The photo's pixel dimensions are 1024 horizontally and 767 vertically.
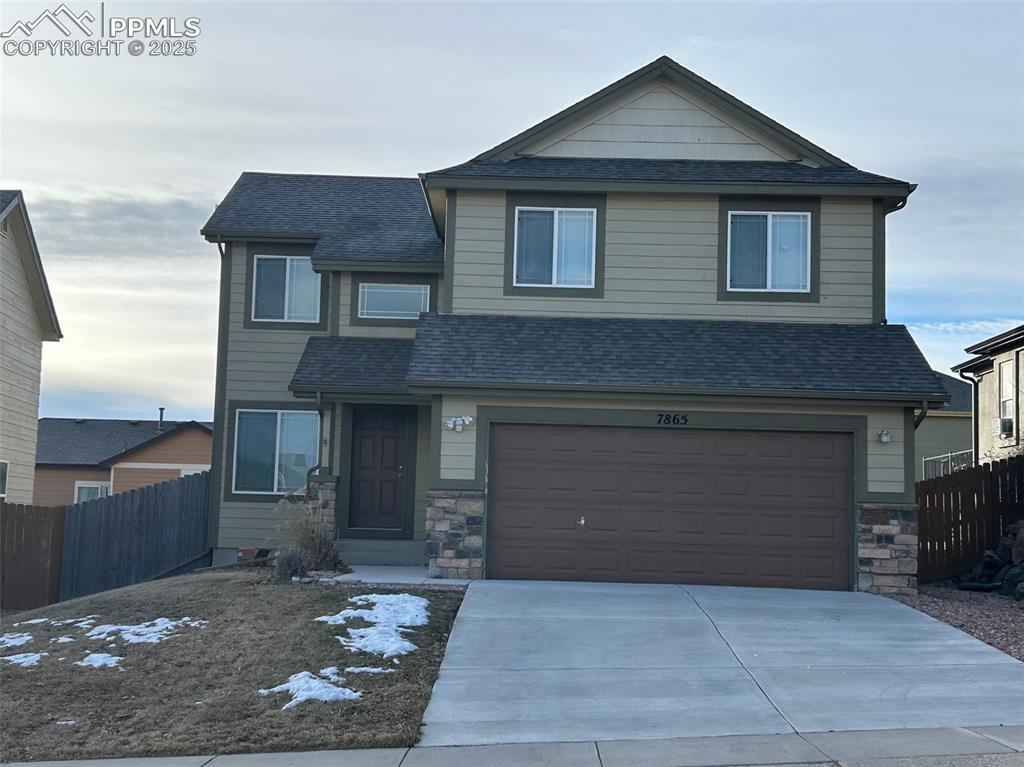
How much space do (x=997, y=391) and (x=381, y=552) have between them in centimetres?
1519

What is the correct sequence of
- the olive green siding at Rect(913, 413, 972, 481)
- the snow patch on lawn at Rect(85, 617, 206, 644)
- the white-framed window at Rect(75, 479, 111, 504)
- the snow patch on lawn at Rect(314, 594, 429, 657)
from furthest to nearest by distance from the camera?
the white-framed window at Rect(75, 479, 111, 504) → the olive green siding at Rect(913, 413, 972, 481) → the snow patch on lawn at Rect(85, 617, 206, 644) → the snow patch on lawn at Rect(314, 594, 429, 657)

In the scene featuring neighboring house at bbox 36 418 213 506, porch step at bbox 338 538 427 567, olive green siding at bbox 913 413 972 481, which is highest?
olive green siding at bbox 913 413 972 481

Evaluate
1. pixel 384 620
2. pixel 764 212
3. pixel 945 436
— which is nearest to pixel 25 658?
pixel 384 620

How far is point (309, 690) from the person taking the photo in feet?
31.0

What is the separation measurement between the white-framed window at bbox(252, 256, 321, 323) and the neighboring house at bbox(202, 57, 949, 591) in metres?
0.96

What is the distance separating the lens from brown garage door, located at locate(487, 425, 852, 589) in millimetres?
14969

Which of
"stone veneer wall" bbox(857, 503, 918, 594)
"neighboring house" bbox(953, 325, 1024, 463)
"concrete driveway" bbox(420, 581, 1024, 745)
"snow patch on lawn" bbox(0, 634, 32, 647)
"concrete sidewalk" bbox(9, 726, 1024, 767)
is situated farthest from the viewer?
"neighboring house" bbox(953, 325, 1024, 463)

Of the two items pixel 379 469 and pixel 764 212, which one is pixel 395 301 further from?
pixel 764 212

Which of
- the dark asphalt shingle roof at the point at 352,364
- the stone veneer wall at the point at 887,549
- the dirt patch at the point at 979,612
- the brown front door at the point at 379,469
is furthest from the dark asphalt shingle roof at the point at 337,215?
the dirt patch at the point at 979,612

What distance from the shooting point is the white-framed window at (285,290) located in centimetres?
1925

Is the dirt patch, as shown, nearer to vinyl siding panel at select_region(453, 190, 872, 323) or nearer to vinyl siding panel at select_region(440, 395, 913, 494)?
vinyl siding panel at select_region(440, 395, 913, 494)

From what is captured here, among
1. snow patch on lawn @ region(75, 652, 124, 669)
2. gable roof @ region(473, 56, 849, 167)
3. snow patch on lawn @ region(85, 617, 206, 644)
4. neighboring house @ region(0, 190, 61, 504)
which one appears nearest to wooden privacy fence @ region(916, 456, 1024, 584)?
gable roof @ region(473, 56, 849, 167)

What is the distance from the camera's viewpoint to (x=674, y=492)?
15.1 metres

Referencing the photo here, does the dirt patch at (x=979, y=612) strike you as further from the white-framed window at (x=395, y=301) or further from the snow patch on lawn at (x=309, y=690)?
the white-framed window at (x=395, y=301)
